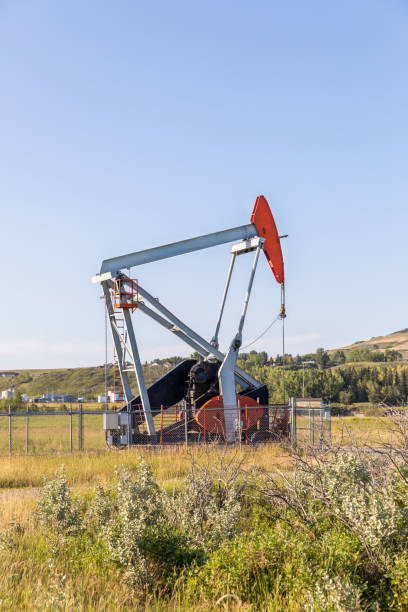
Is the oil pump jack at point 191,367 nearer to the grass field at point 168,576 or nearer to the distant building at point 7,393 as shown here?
the grass field at point 168,576

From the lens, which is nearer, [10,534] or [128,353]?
[10,534]

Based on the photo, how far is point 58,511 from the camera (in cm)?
798

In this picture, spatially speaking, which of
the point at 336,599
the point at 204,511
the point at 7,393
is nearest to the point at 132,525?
the point at 204,511

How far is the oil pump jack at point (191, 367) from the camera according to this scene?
20.3 m

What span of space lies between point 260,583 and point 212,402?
15.5 meters

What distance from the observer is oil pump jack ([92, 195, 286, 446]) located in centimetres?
2033

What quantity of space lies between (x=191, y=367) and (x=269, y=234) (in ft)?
18.5

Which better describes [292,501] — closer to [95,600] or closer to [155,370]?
[95,600]

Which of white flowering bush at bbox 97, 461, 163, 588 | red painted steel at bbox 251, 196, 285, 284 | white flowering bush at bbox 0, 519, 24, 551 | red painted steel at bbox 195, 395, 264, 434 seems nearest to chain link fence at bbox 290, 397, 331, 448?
red painted steel at bbox 195, 395, 264, 434

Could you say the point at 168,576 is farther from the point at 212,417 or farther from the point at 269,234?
the point at 269,234

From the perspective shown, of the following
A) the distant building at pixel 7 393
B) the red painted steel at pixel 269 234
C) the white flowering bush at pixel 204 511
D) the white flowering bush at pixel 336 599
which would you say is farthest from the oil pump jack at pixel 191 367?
the distant building at pixel 7 393

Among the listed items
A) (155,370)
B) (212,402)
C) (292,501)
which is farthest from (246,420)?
(155,370)

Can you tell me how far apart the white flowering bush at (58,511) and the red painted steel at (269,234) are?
1544cm

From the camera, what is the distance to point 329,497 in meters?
6.82
